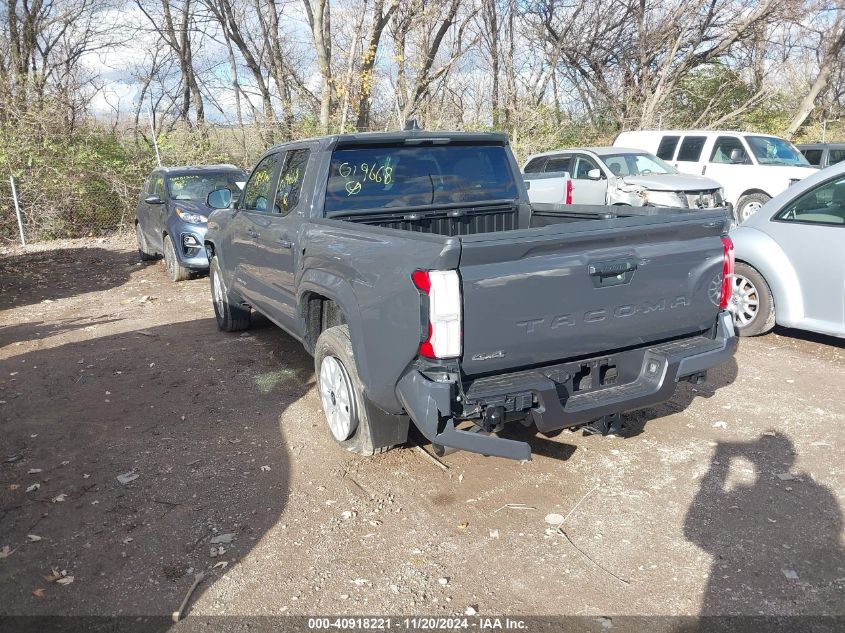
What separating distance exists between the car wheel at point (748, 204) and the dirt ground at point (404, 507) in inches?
316

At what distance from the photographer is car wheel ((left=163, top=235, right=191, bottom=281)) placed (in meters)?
10.4

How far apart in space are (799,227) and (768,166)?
26.1 ft

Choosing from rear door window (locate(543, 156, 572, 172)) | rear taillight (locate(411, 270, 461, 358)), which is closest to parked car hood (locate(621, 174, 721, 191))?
rear door window (locate(543, 156, 572, 172))

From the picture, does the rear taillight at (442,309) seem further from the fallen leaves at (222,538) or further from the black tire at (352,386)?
the fallen leaves at (222,538)

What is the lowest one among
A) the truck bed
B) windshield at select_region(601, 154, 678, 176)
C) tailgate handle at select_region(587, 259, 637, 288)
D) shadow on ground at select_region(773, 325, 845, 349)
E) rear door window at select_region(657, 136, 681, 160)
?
shadow on ground at select_region(773, 325, 845, 349)

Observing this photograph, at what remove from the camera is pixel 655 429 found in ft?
14.8

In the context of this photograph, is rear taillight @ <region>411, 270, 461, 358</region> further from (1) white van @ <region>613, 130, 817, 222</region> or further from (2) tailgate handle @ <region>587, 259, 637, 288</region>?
(1) white van @ <region>613, 130, 817, 222</region>

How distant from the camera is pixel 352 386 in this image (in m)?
3.97

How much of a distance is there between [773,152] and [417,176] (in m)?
11.4

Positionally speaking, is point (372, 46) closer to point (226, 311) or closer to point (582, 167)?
point (582, 167)

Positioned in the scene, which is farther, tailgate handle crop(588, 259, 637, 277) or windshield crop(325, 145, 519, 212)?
windshield crop(325, 145, 519, 212)

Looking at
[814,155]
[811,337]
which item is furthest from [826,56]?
[811,337]

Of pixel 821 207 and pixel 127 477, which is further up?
pixel 821 207

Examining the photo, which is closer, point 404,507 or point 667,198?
point 404,507
